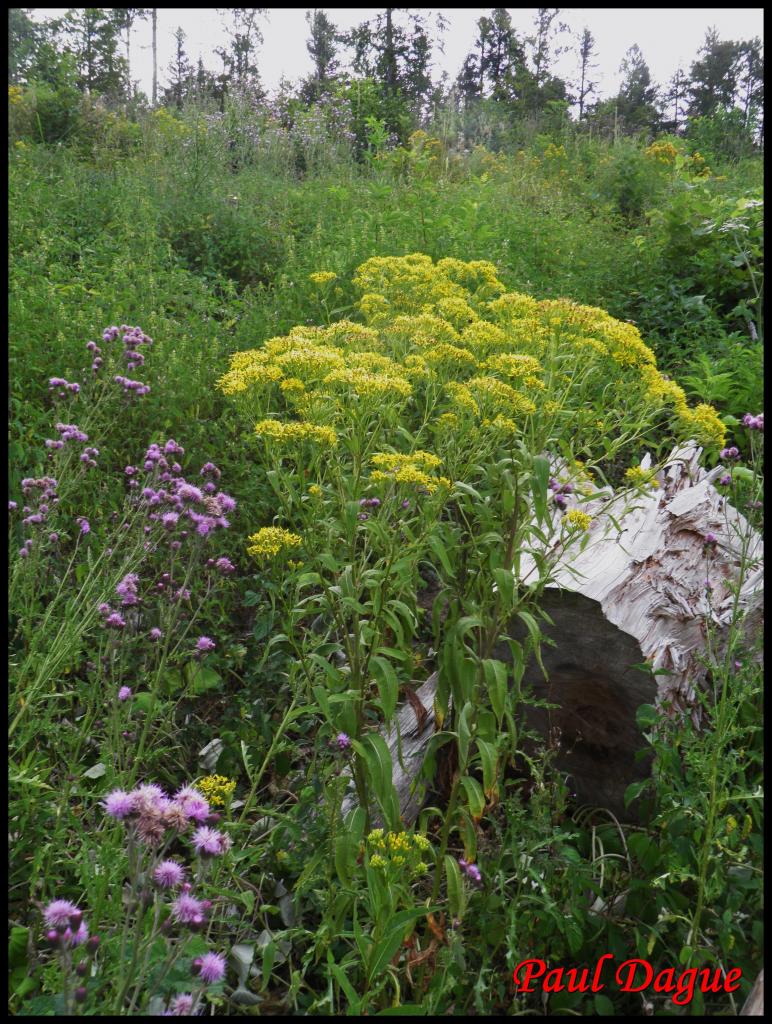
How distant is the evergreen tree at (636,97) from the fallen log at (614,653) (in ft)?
75.4

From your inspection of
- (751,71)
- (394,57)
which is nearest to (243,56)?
(394,57)

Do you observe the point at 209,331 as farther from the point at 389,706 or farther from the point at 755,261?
the point at 755,261

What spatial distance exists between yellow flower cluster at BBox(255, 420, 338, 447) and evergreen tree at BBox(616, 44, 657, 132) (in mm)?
23659

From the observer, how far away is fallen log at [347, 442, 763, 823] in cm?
243

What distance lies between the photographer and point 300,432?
2035 millimetres

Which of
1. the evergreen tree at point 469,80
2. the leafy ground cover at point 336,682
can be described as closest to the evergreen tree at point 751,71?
the evergreen tree at point 469,80

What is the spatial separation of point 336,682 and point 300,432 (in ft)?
2.35

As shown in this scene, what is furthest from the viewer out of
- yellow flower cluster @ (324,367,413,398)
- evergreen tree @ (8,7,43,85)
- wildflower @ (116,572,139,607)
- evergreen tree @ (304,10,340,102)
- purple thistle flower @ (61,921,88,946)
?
evergreen tree @ (304,10,340,102)

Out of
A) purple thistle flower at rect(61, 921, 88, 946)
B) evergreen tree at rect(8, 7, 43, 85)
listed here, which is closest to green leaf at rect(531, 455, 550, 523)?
purple thistle flower at rect(61, 921, 88, 946)

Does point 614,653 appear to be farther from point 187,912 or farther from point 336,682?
point 187,912

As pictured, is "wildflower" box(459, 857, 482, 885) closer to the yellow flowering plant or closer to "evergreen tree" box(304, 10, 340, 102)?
the yellow flowering plant

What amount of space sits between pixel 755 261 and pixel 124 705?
17.6 ft

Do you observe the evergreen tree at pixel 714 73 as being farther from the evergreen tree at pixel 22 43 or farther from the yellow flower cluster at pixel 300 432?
the yellow flower cluster at pixel 300 432

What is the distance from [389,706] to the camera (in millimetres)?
1922
